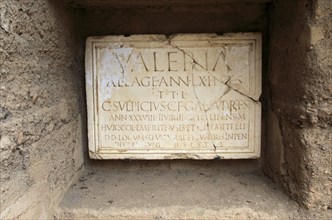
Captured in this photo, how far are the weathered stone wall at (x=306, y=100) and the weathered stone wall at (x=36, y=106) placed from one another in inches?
41.6

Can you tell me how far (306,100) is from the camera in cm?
125

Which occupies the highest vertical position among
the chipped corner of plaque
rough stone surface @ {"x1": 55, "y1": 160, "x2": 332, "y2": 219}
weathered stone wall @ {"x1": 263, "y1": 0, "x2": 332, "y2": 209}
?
weathered stone wall @ {"x1": 263, "y1": 0, "x2": 332, "y2": 209}

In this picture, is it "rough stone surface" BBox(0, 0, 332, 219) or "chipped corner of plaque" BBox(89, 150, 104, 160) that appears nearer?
"rough stone surface" BBox(0, 0, 332, 219)

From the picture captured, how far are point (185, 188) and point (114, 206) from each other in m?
0.38

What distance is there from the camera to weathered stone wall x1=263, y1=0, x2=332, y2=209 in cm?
120

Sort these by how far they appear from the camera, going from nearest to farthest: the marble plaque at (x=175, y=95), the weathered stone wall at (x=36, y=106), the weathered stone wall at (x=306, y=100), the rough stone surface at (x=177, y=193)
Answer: the weathered stone wall at (x=36, y=106) → the weathered stone wall at (x=306, y=100) → the rough stone surface at (x=177, y=193) → the marble plaque at (x=175, y=95)

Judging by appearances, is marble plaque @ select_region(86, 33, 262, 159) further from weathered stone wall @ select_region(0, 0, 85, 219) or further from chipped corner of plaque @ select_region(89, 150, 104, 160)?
weathered stone wall @ select_region(0, 0, 85, 219)

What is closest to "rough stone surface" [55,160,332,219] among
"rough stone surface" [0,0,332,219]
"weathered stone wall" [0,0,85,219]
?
"rough stone surface" [0,0,332,219]

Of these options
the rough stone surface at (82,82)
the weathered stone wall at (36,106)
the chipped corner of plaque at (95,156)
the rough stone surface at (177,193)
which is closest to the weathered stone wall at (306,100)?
the rough stone surface at (82,82)

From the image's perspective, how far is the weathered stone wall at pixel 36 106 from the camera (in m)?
1.00

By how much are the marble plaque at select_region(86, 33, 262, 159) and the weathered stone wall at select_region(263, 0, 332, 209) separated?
0.73 ft

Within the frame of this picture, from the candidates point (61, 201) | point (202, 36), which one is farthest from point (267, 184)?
point (61, 201)

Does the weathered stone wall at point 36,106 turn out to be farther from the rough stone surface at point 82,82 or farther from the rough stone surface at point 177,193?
the rough stone surface at point 177,193

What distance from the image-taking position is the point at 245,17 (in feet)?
5.49
